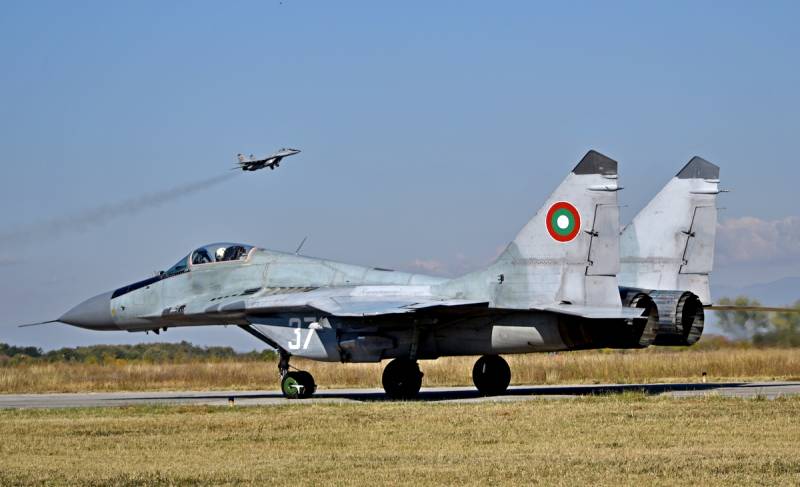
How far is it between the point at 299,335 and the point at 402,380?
2219mm

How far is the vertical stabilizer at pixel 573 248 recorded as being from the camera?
21.8m

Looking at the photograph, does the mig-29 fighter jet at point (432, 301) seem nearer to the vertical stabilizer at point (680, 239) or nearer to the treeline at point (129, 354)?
the vertical stabilizer at point (680, 239)

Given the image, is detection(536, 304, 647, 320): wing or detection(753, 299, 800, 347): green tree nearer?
detection(536, 304, 647, 320): wing

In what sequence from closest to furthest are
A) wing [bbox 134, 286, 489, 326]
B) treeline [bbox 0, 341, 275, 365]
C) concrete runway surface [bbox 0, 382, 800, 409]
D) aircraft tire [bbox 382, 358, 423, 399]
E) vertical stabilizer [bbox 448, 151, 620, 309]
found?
vertical stabilizer [bbox 448, 151, 620, 309] < wing [bbox 134, 286, 489, 326] < concrete runway surface [bbox 0, 382, 800, 409] < aircraft tire [bbox 382, 358, 423, 399] < treeline [bbox 0, 341, 275, 365]

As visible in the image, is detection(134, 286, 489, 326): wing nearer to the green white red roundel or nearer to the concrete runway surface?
the concrete runway surface

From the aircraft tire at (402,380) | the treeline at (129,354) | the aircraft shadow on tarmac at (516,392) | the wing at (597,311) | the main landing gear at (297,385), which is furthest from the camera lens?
the treeline at (129,354)

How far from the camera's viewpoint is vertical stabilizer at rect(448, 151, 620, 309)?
71.5 ft

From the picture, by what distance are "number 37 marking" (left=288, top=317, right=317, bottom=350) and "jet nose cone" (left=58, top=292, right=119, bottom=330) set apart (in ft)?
16.0

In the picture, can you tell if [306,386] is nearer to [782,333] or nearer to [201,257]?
[201,257]

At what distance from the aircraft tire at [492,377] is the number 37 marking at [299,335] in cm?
327

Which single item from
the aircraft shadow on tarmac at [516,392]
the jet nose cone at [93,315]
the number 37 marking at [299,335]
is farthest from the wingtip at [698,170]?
the jet nose cone at [93,315]

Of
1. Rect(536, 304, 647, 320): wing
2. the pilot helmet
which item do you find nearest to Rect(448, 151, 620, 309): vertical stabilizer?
Rect(536, 304, 647, 320): wing

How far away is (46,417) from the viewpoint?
19875 millimetres

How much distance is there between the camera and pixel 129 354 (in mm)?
55875
